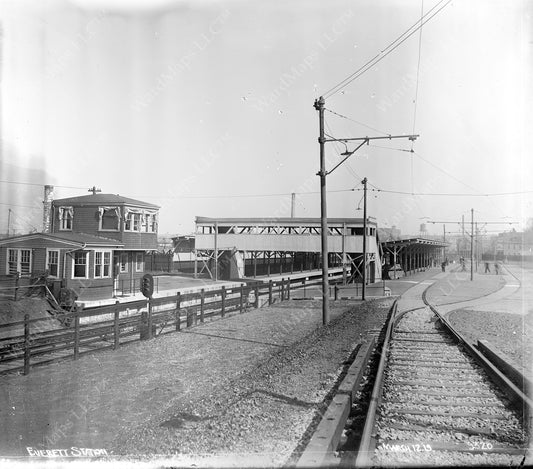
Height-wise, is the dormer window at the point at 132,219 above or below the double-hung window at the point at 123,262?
above

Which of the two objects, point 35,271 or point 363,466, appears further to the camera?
point 35,271

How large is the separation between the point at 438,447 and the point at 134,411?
4182 mm

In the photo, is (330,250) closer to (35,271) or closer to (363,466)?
(35,271)

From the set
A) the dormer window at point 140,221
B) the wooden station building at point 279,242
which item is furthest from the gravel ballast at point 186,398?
the wooden station building at point 279,242

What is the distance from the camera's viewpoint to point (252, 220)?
1511 inches

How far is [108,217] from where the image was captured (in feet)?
78.5

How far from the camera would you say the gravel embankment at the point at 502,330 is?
383 inches

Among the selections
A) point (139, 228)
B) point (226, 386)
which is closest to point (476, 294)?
point (139, 228)

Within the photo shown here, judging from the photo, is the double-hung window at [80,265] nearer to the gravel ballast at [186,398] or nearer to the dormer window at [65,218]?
the dormer window at [65,218]

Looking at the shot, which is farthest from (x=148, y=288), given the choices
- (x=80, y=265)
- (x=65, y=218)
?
(x=65, y=218)

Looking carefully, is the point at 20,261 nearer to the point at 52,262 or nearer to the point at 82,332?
the point at 52,262

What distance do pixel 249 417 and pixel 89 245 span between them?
54.2 feet

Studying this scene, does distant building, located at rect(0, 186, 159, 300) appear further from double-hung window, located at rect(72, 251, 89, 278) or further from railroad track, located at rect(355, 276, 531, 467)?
railroad track, located at rect(355, 276, 531, 467)

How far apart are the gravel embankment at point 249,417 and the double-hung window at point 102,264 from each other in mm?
13725
